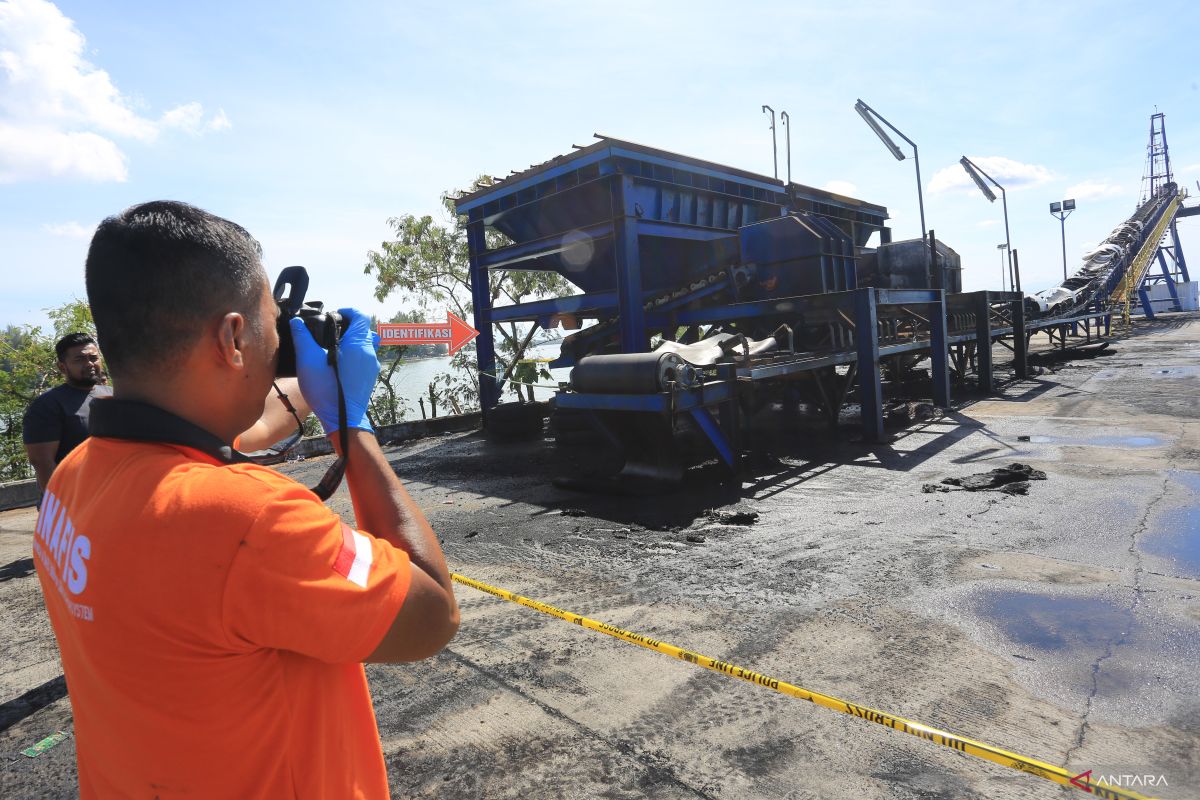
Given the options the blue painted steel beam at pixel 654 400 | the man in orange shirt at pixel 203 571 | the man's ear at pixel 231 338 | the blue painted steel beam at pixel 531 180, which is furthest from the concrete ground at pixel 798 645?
the blue painted steel beam at pixel 531 180

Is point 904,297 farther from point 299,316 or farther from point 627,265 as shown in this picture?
point 299,316

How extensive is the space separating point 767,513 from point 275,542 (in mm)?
5822

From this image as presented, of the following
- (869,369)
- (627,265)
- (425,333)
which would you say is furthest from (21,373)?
(869,369)

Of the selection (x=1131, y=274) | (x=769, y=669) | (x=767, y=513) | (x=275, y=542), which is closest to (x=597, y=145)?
(x=767, y=513)

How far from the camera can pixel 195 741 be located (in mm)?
1002

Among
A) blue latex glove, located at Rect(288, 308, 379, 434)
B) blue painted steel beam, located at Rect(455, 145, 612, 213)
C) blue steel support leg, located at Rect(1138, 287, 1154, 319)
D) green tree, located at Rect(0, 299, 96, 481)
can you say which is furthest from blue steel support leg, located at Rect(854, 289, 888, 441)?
blue steel support leg, located at Rect(1138, 287, 1154, 319)

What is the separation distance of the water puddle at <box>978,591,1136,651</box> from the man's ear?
13.2ft

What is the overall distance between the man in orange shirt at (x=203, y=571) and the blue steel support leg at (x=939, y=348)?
12.2 metres

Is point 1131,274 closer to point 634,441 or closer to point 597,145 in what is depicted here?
point 597,145

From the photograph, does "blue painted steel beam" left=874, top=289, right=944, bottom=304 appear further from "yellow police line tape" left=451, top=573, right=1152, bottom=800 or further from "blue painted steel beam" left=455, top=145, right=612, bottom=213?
"yellow police line tape" left=451, top=573, right=1152, bottom=800

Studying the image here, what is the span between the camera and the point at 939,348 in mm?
11641

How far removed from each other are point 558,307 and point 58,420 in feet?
28.0

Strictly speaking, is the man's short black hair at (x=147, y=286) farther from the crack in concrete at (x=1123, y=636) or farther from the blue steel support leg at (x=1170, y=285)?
the blue steel support leg at (x=1170, y=285)

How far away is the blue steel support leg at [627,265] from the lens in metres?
10.4
